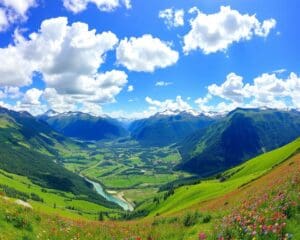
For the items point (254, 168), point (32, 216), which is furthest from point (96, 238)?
point (254, 168)

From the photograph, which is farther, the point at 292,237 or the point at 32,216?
the point at 32,216

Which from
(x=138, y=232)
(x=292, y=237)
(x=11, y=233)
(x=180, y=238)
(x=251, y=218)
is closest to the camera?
(x=292, y=237)

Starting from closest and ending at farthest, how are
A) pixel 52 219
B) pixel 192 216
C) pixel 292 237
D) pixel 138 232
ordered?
pixel 292 237 < pixel 138 232 < pixel 52 219 < pixel 192 216

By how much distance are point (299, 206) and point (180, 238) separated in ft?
21.0

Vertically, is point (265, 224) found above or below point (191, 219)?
above

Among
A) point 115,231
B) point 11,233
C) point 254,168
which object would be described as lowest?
point 254,168

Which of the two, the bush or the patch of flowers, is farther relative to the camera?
the bush

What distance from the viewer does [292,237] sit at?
11.9 m

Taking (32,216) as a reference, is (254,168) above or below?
below

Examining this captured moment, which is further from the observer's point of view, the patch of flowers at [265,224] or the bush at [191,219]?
the bush at [191,219]

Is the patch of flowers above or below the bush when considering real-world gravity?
above

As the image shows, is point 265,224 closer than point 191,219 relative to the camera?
Yes

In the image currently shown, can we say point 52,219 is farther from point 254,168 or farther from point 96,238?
point 254,168

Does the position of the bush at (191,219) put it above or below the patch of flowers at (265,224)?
below
